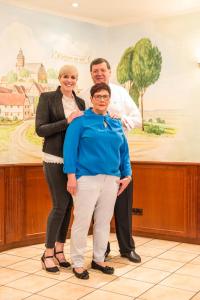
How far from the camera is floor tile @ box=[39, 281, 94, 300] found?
2.92m

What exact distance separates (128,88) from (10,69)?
56.5 inches

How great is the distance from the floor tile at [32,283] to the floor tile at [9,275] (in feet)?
0.21

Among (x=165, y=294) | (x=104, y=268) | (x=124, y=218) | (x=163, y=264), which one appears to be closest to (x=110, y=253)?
(x=124, y=218)

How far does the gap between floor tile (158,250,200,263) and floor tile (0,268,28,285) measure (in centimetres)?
129

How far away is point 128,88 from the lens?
17.0 ft

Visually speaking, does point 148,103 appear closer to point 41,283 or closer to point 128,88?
point 128,88

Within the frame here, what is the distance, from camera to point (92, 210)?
326 centimetres

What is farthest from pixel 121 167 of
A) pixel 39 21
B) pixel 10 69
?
pixel 39 21

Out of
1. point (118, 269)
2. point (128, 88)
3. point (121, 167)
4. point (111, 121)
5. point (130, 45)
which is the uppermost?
point (130, 45)

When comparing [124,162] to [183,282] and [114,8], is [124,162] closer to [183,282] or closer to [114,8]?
[183,282]

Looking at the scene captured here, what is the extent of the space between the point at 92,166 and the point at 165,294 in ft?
3.29

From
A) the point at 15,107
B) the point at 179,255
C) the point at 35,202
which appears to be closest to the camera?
the point at 179,255

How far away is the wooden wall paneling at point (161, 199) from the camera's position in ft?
14.9

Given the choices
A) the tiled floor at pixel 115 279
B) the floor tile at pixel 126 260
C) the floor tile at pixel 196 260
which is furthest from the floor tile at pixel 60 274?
the floor tile at pixel 196 260
